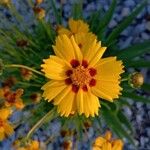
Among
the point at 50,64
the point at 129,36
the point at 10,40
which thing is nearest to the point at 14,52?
the point at 10,40

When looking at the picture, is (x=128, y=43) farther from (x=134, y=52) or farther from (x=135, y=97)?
(x=135, y=97)

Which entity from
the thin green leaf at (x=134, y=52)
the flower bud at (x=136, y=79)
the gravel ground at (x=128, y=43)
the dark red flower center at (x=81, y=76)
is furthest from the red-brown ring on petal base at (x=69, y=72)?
the gravel ground at (x=128, y=43)

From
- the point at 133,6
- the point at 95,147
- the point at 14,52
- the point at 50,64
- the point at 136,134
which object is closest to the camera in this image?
the point at 50,64

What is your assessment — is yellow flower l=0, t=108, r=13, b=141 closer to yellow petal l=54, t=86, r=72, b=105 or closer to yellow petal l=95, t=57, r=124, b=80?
yellow petal l=54, t=86, r=72, b=105

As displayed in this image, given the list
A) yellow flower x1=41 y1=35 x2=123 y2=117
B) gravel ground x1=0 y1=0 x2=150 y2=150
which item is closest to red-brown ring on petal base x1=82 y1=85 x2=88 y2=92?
yellow flower x1=41 y1=35 x2=123 y2=117

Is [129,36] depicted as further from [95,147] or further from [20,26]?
[95,147]

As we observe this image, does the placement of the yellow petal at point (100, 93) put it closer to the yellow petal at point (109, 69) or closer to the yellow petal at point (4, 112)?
the yellow petal at point (109, 69)
